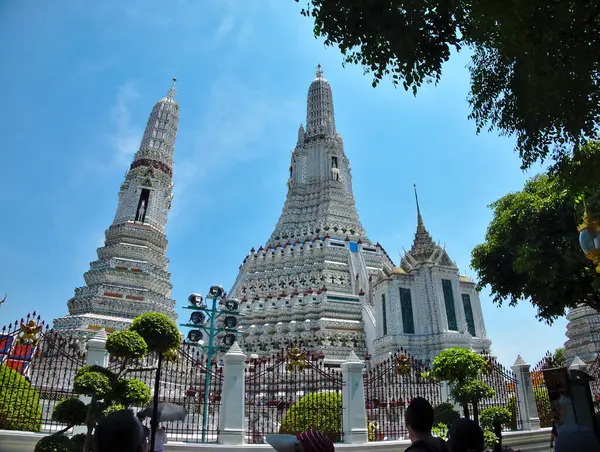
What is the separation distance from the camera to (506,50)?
5.81 meters

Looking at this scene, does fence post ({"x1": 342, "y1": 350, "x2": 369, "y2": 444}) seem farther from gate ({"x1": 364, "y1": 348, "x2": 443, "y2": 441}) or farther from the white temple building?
the white temple building

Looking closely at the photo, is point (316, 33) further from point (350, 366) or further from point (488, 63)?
point (350, 366)

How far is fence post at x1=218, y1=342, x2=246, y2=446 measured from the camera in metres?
9.85

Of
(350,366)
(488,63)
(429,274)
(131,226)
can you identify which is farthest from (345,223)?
(488,63)

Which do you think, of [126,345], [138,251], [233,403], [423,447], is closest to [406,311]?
[233,403]

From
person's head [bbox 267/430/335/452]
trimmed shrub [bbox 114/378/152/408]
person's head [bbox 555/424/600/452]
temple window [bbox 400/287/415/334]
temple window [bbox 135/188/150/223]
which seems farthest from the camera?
temple window [bbox 135/188/150/223]

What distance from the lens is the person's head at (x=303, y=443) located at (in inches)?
111

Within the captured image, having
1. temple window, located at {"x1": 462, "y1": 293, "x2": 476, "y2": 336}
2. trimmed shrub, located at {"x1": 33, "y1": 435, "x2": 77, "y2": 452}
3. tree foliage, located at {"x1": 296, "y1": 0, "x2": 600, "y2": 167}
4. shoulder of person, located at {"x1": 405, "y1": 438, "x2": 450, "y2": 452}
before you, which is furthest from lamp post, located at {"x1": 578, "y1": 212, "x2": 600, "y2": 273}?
temple window, located at {"x1": 462, "y1": 293, "x2": 476, "y2": 336}

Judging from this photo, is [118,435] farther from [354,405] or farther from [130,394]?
[354,405]

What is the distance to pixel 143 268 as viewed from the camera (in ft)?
107

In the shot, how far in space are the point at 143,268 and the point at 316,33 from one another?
29142mm

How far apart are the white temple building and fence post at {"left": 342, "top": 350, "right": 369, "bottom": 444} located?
16.1 metres

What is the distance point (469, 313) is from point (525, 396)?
48.6 ft

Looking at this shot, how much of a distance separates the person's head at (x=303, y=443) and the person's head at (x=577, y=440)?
6.60ft
